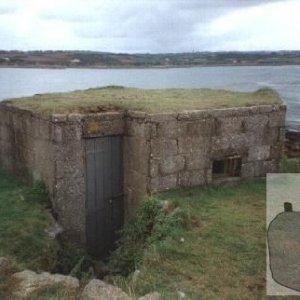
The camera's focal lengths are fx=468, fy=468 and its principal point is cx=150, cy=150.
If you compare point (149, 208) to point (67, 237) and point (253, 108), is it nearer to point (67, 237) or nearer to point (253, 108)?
point (67, 237)

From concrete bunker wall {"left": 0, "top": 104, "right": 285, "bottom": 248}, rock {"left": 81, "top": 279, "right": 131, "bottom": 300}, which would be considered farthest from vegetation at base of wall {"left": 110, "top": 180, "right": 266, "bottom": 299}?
concrete bunker wall {"left": 0, "top": 104, "right": 285, "bottom": 248}

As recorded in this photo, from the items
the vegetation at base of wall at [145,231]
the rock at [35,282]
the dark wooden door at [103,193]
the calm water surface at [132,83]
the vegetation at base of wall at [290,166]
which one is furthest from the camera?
the calm water surface at [132,83]

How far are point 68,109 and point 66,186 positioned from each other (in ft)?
4.57

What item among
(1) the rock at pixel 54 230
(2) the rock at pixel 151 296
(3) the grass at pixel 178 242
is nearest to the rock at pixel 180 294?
(3) the grass at pixel 178 242

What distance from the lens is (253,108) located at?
926cm

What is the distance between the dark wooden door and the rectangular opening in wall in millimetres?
1924

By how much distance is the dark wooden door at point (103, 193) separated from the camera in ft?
28.0

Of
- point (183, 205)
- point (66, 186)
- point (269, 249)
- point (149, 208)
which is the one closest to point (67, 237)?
point (66, 186)

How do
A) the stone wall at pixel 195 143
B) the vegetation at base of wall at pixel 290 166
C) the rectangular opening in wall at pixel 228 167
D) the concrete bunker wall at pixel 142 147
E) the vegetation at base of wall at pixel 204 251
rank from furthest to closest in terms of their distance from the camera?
the vegetation at base of wall at pixel 290 166, the rectangular opening in wall at pixel 228 167, the stone wall at pixel 195 143, the concrete bunker wall at pixel 142 147, the vegetation at base of wall at pixel 204 251

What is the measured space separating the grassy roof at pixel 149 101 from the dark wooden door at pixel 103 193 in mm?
678

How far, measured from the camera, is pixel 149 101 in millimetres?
9305

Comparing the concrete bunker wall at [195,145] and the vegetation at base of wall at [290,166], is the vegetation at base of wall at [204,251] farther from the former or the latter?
the vegetation at base of wall at [290,166]

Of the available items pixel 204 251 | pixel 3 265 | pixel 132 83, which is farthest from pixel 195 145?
pixel 132 83

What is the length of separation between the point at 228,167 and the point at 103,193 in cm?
255
